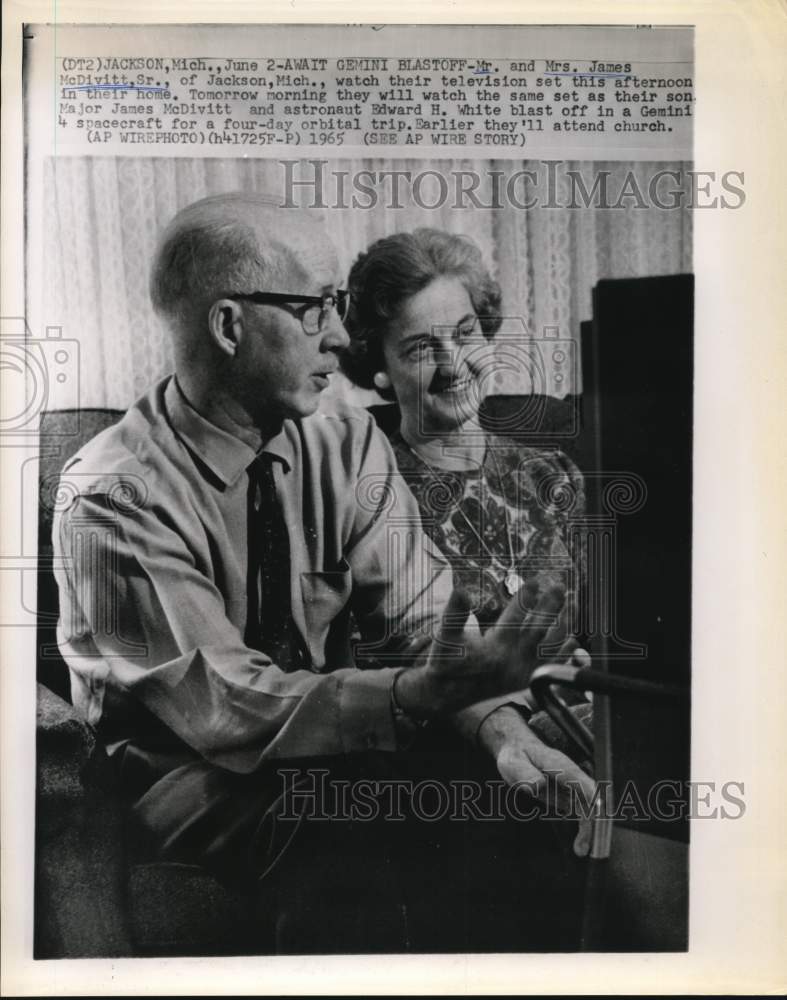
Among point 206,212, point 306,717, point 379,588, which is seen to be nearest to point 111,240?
point 206,212

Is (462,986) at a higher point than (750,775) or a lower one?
lower

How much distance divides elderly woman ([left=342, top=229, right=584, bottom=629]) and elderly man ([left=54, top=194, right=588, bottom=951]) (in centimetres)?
5

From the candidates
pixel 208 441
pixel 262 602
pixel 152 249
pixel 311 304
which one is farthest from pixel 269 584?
pixel 152 249

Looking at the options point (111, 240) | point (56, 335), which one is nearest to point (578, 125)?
point (111, 240)

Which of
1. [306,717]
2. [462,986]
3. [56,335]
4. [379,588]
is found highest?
→ [56,335]

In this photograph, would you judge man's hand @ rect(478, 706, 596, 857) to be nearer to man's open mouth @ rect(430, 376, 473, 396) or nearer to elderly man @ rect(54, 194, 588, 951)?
elderly man @ rect(54, 194, 588, 951)

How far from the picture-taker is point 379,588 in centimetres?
177

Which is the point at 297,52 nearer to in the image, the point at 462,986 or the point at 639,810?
the point at 639,810

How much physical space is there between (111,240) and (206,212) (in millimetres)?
181

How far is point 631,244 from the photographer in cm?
179

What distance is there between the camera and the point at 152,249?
1.76m

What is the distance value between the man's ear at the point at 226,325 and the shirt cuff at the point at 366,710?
0.63 meters

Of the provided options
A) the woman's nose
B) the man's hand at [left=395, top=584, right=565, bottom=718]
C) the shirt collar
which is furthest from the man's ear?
the man's hand at [left=395, top=584, right=565, bottom=718]

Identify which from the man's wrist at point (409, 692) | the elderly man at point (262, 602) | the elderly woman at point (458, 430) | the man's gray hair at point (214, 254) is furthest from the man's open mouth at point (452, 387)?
the man's wrist at point (409, 692)
